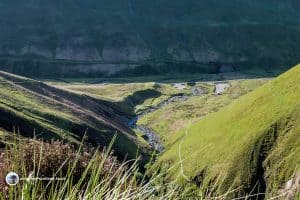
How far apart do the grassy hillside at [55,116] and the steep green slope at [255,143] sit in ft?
62.4

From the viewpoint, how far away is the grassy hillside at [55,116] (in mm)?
88000

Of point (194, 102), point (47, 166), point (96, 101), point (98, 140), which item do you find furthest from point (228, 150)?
point (194, 102)

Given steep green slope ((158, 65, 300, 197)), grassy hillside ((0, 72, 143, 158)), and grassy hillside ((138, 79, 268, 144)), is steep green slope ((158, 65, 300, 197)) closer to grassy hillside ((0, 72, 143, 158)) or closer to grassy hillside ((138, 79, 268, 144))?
grassy hillside ((0, 72, 143, 158))

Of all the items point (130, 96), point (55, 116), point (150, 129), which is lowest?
point (130, 96)

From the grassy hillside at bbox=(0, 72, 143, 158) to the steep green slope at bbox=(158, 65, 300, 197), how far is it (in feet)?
Answer: 62.4

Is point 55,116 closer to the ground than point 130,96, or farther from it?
farther from it

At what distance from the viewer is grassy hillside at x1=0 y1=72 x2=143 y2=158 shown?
88000 millimetres

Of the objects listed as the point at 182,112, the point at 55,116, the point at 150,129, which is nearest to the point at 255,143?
the point at 55,116

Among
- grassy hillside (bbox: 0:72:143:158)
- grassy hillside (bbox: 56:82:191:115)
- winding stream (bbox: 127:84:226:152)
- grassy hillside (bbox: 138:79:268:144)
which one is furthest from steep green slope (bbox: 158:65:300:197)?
grassy hillside (bbox: 56:82:191:115)

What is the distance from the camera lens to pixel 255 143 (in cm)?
7125

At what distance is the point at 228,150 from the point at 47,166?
65250mm

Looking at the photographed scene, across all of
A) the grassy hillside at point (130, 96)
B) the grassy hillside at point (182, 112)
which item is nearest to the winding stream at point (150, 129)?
the grassy hillside at point (182, 112)

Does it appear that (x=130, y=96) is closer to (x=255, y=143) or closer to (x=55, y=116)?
(x=55, y=116)

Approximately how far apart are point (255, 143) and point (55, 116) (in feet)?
151
